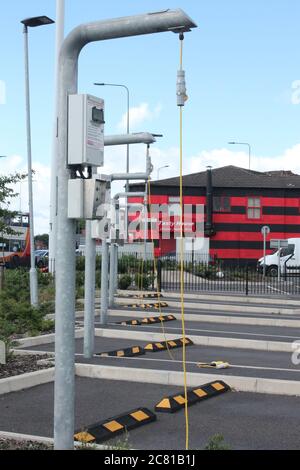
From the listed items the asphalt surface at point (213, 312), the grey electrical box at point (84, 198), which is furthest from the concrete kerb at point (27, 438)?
the asphalt surface at point (213, 312)

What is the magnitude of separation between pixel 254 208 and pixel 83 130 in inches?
2177

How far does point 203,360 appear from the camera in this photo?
11695 millimetres

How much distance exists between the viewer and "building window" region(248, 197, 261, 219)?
5906 cm

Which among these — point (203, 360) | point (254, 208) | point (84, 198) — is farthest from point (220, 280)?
point (84, 198)

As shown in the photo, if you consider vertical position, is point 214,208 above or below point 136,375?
above

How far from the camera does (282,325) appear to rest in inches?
695

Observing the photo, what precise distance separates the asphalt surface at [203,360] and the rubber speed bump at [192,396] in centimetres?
118

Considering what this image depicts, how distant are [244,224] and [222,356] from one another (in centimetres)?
4665

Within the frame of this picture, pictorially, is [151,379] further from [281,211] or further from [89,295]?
[281,211]

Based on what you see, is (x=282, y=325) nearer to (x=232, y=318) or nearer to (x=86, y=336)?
(x=232, y=318)

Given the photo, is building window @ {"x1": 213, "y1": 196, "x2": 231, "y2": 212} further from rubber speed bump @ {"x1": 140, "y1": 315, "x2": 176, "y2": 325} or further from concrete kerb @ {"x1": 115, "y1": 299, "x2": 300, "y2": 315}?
rubber speed bump @ {"x1": 140, "y1": 315, "x2": 176, "y2": 325}

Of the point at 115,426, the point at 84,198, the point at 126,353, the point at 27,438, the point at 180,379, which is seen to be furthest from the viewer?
the point at 126,353

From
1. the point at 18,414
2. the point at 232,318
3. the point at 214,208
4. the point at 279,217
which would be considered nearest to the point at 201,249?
the point at 214,208

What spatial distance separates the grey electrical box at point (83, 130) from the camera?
487 cm
